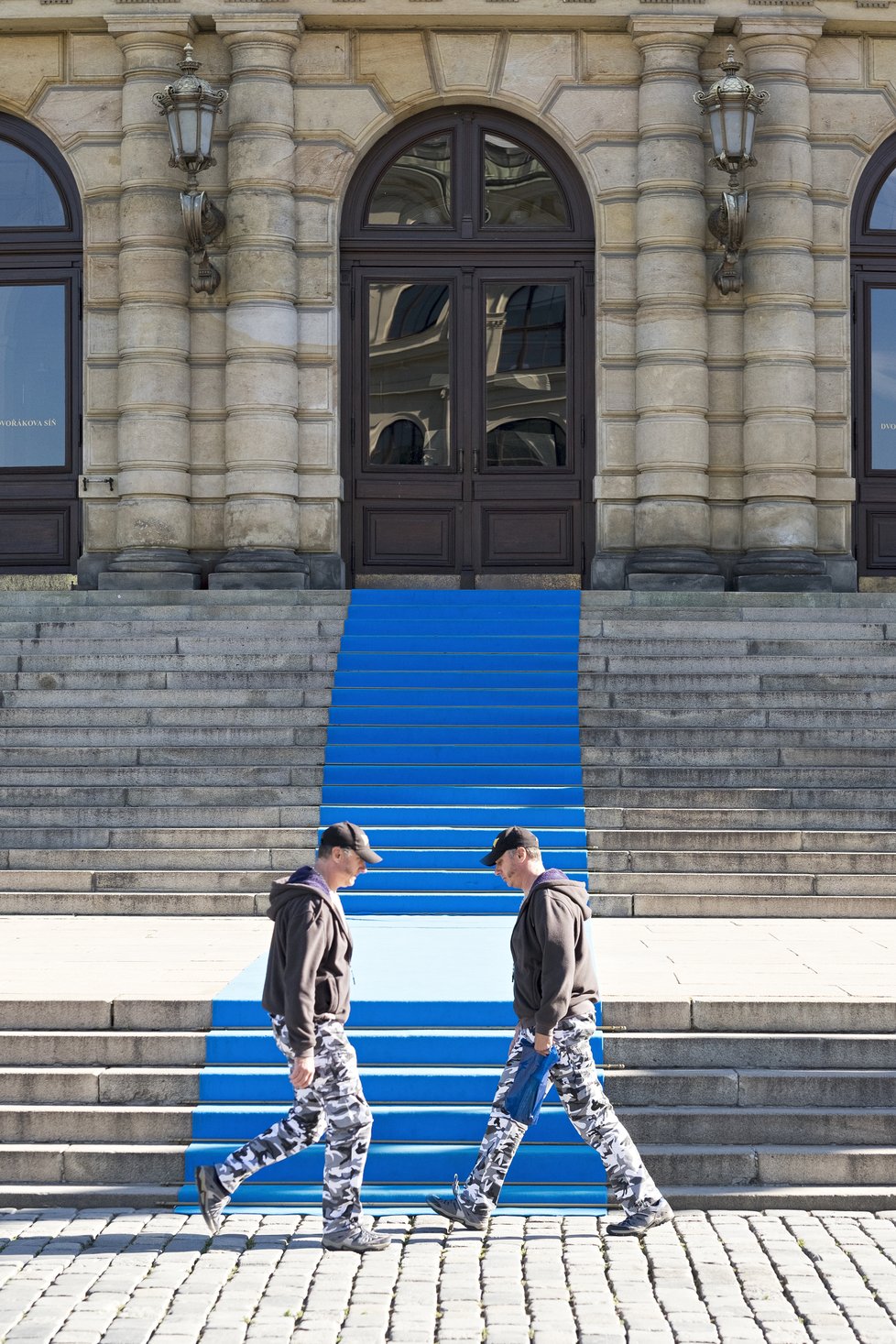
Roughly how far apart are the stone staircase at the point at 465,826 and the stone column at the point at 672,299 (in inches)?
53.3

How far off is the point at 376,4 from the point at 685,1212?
14.5 meters

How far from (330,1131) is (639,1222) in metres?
1.39

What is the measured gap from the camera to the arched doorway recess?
19125mm

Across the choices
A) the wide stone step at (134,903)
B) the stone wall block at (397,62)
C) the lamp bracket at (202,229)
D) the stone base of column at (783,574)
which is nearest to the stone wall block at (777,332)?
the stone base of column at (783,574)

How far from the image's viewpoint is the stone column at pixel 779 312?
1825 centimetres

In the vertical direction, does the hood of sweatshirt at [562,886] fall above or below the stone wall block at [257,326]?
below

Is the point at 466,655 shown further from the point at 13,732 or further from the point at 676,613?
the point at 13,732

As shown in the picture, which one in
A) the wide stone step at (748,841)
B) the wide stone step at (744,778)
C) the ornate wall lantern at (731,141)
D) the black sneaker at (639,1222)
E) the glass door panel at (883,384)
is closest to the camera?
the black sneaker at (639,1222)

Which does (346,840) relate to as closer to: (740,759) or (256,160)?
(740,759)

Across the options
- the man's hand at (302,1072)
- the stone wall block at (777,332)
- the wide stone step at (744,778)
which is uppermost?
the stone wall block at (777,332)

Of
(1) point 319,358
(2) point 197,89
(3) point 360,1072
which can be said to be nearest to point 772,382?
(1) point 319,358

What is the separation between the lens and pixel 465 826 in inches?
510

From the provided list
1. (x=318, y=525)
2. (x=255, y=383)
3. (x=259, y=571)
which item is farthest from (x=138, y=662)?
(x=255, y=383)

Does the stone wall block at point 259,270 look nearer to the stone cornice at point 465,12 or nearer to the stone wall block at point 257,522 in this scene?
the stone wall block at point 257,522
